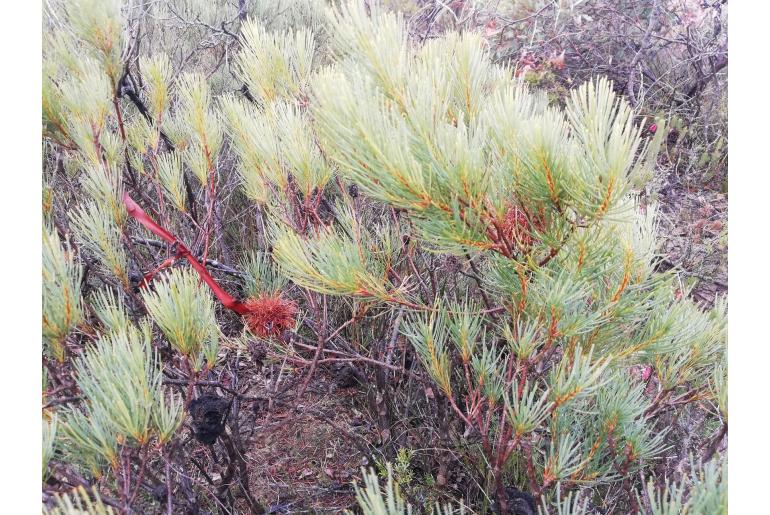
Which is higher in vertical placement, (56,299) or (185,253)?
(185,253)

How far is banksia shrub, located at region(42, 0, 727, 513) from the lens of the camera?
0.60 metres

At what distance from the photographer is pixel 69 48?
41.6 inches

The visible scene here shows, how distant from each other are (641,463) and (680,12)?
230 cm

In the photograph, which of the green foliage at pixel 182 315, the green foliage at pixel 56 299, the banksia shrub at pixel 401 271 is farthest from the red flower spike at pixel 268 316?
the green foliage at pixel 56 299

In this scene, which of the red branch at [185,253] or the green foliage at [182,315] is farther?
the red branch at [185,253]

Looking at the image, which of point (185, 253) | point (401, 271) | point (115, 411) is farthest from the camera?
point (401, 271)

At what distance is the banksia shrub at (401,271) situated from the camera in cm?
60

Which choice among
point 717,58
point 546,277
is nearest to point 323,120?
point 546,277

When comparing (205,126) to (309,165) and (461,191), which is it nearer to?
(309,165)

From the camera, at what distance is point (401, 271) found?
3.53ft

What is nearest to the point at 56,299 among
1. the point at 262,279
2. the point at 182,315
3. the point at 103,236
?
the point at 182,315

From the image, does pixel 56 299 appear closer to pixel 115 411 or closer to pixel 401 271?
pixel 115 411

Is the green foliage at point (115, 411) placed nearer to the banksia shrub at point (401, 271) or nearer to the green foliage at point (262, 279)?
the banksia shrub at point (401, 271)

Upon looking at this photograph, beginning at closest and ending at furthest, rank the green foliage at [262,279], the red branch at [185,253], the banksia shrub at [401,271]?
the banksia shrub at [401,271]
the red branch at [185,253]
the green foliage at [262,279]
